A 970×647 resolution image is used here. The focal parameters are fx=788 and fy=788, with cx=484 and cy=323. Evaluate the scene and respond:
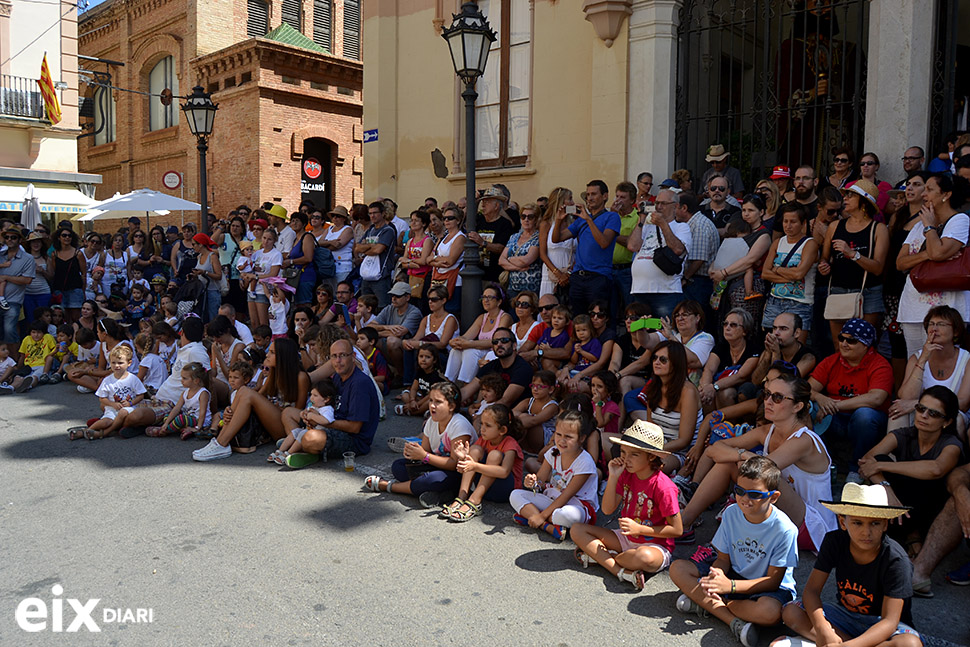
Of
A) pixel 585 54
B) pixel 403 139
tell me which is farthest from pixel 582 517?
pixel 403 139

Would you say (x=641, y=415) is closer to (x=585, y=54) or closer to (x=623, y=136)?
(x=623, y=136)

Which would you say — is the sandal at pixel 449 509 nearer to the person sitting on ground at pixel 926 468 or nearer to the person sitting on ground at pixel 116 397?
the person sitting on ground at pixel 926 468

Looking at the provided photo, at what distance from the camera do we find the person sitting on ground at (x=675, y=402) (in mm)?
6051

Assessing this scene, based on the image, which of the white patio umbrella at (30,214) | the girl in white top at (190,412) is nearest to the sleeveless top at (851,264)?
the girl in white top at (190,412)

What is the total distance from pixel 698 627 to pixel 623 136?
26.4 ft

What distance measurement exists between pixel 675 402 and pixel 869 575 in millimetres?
2638

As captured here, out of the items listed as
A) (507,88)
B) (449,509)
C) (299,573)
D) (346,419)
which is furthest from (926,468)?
(507,88)

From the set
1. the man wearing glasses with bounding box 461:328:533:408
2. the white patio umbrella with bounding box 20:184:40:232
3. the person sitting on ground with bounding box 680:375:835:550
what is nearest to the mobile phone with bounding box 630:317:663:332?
the man wearing glasses with bounding box 461:328:533:408

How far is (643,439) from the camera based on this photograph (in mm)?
4637

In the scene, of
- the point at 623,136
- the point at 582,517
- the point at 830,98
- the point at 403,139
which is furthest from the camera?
the point at 403,139

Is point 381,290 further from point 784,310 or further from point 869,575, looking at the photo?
point 869,575

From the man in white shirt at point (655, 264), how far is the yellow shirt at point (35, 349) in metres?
8.98

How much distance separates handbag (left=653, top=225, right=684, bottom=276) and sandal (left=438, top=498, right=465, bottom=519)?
3.32 meters

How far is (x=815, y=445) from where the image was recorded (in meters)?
4.88
